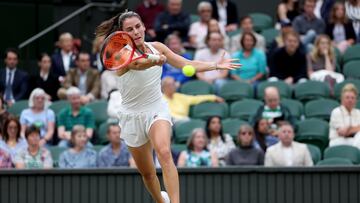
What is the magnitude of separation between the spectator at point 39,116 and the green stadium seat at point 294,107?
3296mm

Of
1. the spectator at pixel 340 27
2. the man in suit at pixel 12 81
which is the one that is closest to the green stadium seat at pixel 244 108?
the spectator at pixel 340 27

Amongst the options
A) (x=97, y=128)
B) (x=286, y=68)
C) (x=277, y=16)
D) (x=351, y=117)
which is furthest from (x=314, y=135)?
(x=277, y=16)

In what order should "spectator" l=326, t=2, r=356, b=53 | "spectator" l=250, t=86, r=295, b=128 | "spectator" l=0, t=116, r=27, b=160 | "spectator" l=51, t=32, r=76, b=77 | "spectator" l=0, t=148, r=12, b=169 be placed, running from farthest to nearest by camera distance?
"spectator" l=326, t=2, r=356, b=53, "spectator" l=51, t=32, r=76, b=77, "spectator" l=250, t=86, r=295, b=128, "spectator" l=0, t=116, r=27, b=160, "spectator" l=0, t=148, r=12, b=169

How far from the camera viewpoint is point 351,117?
45.3ft

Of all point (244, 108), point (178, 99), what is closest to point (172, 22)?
point (178, 99)

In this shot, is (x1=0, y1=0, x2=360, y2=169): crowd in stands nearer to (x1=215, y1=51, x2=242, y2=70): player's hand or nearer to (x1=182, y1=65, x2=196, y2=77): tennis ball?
(x1=215, y1=51, x2=242, y2=70): player's hand

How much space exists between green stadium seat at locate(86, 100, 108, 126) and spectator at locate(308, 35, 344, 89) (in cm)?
319

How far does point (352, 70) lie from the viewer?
1576 cm

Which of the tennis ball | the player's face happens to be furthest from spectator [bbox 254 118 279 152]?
the tennis ball

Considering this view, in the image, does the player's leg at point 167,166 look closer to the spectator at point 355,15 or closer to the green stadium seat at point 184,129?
the green stadium seat at point 184,129

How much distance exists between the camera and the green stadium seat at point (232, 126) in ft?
46.1

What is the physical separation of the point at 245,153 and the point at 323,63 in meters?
3.25

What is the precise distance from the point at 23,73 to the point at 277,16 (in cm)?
481

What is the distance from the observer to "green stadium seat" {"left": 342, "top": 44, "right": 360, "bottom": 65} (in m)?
16.1
